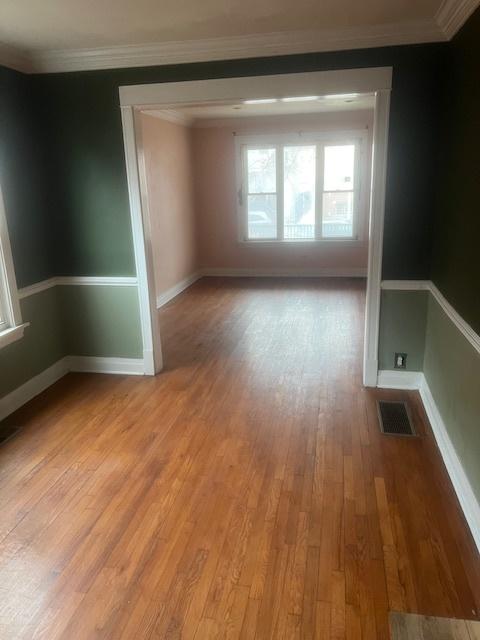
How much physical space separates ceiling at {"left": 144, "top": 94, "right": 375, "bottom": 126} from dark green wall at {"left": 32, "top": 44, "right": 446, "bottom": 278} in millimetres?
2649

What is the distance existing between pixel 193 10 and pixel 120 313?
2.28 m

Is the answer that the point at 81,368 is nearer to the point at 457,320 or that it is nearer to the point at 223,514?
the point at 223,514

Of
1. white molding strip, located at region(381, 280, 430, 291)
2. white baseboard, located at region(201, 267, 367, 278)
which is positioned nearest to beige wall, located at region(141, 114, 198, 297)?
white baseboard, located at region(201, 267, 367, 278)

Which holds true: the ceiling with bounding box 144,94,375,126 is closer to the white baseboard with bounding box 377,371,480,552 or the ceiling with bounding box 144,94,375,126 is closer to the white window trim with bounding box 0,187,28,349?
the white window trim with bounding box 0,187,28,349

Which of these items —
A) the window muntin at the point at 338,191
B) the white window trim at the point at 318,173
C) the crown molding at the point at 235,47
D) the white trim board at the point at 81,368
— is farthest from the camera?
the window muntin at the point at 338,191

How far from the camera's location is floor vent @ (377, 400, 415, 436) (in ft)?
9.87

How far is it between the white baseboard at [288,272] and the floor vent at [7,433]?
5.31 m

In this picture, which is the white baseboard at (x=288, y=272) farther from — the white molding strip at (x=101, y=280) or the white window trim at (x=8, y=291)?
the white window trim at (x=8, y=291)

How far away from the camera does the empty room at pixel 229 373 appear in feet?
6.22

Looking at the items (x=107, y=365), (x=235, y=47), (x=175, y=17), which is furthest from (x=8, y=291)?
(x=235, y=47)

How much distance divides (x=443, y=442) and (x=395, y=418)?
451 millimetres

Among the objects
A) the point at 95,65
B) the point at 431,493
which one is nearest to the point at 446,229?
the point at 431,493

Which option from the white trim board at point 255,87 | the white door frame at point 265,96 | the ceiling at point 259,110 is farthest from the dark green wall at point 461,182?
the ceiling at point 259,110

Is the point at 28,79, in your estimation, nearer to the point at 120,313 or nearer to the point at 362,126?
the point at 120,313
